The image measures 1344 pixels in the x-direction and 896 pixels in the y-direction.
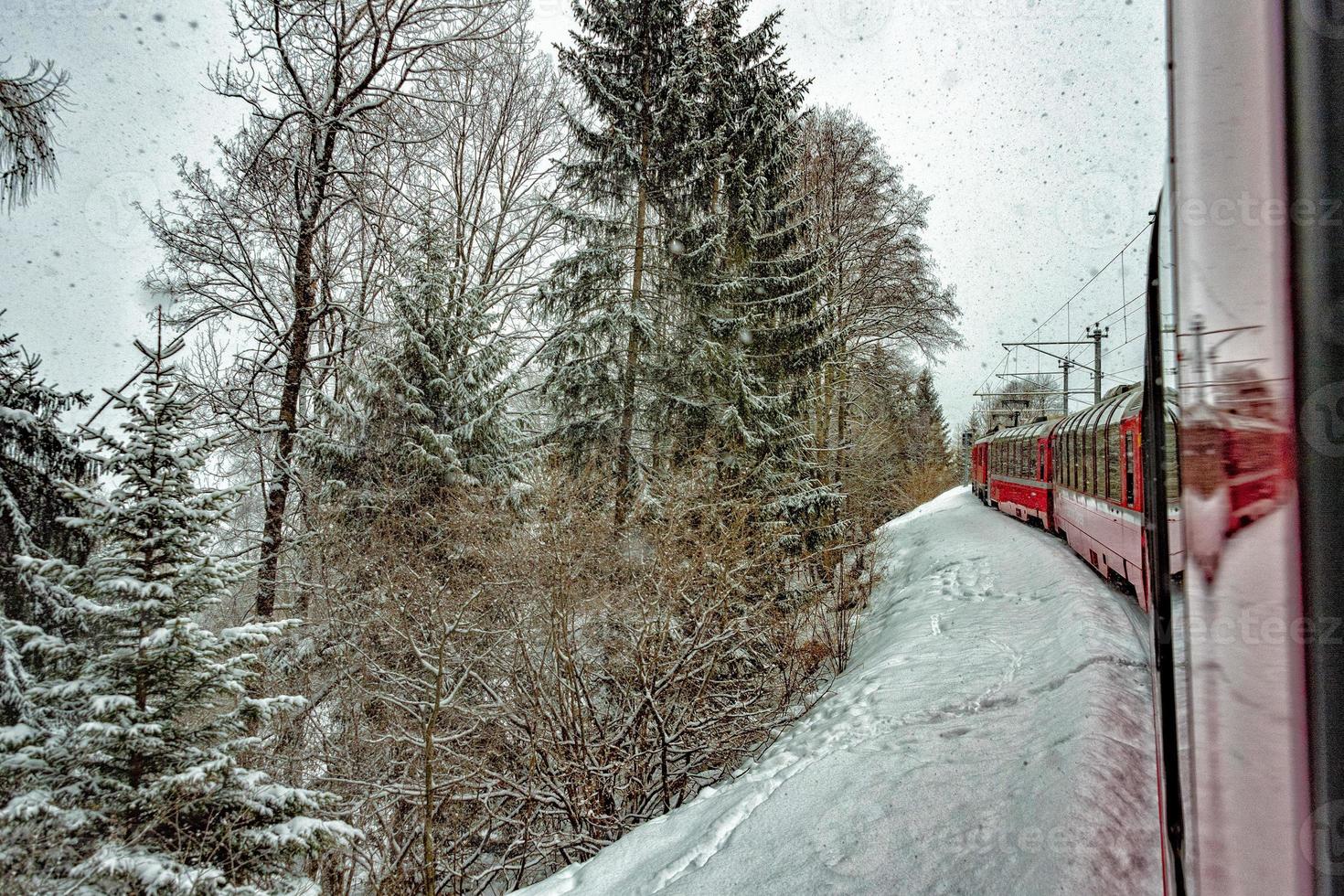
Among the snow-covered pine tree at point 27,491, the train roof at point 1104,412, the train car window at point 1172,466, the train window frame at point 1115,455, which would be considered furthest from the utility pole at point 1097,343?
the snow-covered pine tree at point 27,491

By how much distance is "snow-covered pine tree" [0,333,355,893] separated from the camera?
4.53 metres

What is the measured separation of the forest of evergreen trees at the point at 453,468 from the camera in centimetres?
515

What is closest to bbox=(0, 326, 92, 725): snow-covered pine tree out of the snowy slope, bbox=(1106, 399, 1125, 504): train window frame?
the snowy slope

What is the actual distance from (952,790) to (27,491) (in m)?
7.08

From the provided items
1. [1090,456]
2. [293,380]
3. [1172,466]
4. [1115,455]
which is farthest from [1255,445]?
[293,380]

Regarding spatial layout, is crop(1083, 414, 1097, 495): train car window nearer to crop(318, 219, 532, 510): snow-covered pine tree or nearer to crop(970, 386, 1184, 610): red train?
crop(970, 386, 1184, 610): red train

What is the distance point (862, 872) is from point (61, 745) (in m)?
5.80

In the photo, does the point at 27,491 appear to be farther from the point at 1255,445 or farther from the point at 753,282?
the point at 753,282

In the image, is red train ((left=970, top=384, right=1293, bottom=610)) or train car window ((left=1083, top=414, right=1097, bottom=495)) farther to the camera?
train car window ((left=1083, top=414, right=1097, bottom=495))

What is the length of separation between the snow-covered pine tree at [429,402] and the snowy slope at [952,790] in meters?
7.00

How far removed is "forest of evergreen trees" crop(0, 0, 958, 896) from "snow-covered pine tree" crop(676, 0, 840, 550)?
3.5 inches

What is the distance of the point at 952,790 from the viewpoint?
374 centimetres

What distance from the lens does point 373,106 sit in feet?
26.8

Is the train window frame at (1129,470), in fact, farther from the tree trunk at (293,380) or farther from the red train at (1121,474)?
the tree trunk at (293,380)
